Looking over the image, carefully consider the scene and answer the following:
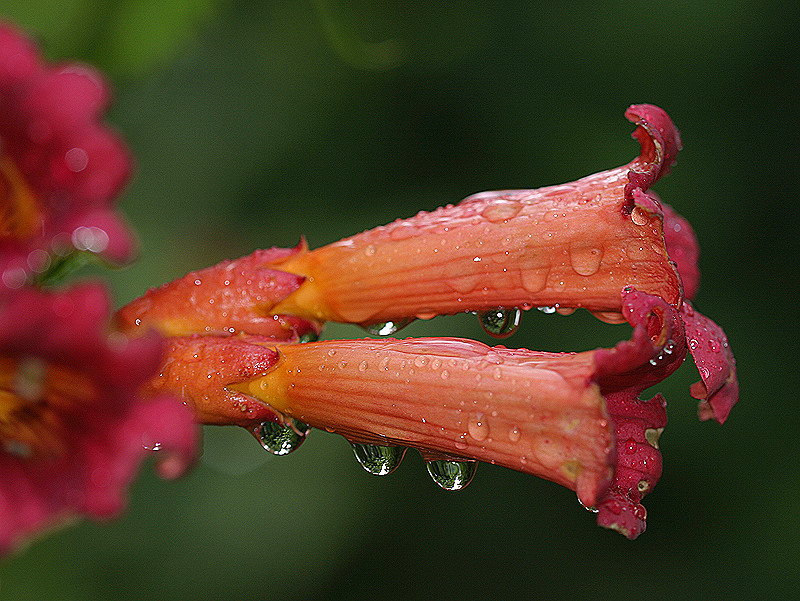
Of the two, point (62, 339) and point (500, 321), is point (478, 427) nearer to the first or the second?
point (500, 321)

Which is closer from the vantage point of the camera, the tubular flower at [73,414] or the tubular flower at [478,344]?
the tubular flower at [73,414]

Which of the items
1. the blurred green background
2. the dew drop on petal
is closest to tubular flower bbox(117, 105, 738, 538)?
the dew drop on petal

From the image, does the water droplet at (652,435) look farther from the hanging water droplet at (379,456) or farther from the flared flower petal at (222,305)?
the flared flower petal at (222,305)

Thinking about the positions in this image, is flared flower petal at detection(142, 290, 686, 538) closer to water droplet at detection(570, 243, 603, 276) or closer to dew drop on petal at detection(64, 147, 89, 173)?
water droplet at detection(570, 243, 603, 276)

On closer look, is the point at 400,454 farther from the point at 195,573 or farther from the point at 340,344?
the point at 195,573

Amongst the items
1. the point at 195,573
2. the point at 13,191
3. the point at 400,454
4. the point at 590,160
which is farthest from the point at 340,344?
the point at 590,160

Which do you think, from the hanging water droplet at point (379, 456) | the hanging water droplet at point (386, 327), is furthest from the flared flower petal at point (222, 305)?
the hanging water droplet at point (379, 456)

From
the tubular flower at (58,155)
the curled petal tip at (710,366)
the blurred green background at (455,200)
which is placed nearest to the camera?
the tubular flower at (58,155)
